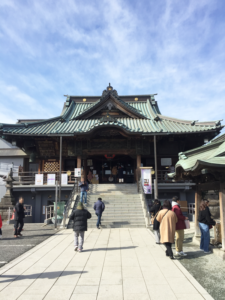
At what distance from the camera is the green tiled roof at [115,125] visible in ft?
56.6

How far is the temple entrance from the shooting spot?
21219 millimetres

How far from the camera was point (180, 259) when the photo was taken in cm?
644

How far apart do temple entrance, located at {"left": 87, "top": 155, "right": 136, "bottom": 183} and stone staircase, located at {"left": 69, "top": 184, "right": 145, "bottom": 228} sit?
12.4ft

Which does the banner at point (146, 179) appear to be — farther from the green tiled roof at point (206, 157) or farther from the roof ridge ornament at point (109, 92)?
the roof ridge ornament at point (109, 92)

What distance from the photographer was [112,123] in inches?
664

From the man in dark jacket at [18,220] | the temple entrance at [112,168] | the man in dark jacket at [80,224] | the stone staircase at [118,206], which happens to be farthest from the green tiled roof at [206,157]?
the temple entrance at [112,168]

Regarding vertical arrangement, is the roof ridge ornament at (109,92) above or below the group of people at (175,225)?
above

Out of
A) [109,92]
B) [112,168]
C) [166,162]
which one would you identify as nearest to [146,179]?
[166,162]

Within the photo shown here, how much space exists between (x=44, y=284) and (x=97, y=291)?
47.7 inches

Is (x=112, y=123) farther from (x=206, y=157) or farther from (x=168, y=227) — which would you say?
(x=168, y=227)

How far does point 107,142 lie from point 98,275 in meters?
14.2

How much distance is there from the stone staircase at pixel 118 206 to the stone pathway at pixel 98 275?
14.5ft

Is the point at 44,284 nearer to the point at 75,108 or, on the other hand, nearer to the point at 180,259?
the point at 180,259

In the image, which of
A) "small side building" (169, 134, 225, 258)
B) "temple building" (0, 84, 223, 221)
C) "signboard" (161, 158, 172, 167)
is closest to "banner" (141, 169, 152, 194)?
"temple building" (0, 84, 223, 221)
